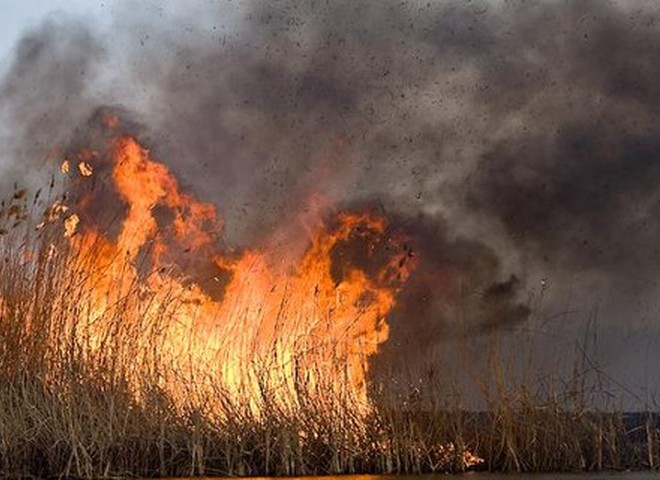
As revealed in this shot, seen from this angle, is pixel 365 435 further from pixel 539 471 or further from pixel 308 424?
pixel 539 471

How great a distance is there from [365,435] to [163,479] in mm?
2374

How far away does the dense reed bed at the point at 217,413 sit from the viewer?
12.9m

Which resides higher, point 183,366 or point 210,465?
point 183,366

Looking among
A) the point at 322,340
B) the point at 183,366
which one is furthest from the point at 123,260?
the point at 322,340

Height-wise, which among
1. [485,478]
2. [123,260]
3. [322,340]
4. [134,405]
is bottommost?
[485,478]

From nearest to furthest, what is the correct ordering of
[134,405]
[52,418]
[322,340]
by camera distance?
[52,418] → [134,405] → [322,340]

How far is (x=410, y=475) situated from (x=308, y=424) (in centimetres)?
129

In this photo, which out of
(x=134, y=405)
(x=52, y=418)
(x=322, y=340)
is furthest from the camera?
(x=322, y=340)

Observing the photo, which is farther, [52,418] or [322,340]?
[322,340]

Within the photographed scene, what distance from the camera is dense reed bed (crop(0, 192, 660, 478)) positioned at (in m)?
12.9

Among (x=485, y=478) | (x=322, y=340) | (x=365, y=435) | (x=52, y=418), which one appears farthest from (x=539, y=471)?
(x=52, y=418)

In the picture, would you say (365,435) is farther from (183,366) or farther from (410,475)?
(183,366)

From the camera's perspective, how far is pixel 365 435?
13.4 m

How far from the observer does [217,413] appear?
13.5m
